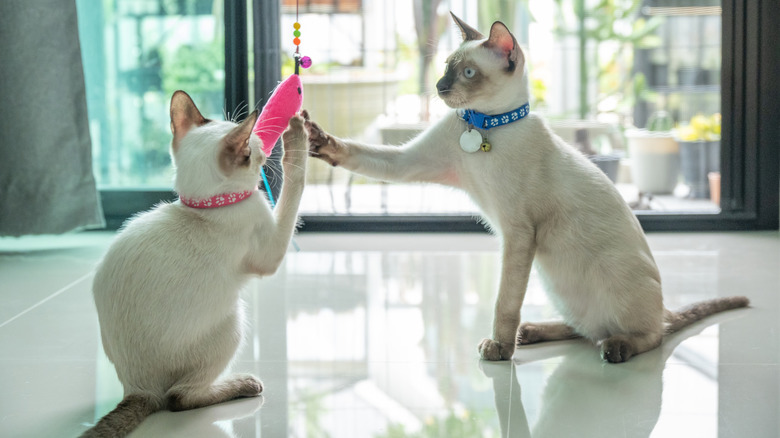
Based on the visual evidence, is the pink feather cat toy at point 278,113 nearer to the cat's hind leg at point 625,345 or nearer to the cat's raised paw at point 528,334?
the cat's raised paw at point 528,334

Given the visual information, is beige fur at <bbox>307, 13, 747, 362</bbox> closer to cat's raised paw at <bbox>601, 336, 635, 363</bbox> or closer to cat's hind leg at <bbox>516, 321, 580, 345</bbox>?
cat's raised paw at <bbox>601, 336, 635, 363</bbox>

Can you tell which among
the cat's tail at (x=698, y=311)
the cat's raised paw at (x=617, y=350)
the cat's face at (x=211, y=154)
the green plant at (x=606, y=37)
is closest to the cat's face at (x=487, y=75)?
the cat's face at (x=211, y=154)

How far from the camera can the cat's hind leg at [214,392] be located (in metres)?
1.85

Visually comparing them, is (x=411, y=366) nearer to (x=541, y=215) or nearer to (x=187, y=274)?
(x=541, y=215)

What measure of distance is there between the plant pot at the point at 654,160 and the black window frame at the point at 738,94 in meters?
0.33

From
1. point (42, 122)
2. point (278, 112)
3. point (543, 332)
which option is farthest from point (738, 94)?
point (42, 122)

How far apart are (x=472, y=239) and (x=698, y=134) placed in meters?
1.26

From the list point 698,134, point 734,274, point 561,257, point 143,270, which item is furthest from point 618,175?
point 143,270

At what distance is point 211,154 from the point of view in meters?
1.81

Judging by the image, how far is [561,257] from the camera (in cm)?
223

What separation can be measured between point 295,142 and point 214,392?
0.59 meters

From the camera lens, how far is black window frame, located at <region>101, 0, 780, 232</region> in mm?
3740

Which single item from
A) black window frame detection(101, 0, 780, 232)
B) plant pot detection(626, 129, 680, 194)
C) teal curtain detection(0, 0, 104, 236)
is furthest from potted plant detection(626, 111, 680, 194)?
teal curtain detection(0, 0, 104, 236)

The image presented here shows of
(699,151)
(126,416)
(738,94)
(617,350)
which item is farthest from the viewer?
(699,151)
